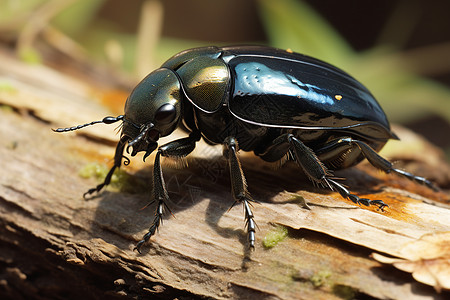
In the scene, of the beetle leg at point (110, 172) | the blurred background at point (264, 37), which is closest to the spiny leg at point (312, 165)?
the beetle leg at point (110, 172)

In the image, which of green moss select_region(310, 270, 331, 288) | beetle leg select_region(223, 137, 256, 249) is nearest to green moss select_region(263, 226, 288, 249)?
beetle leg select_region(223, 137, 256, 249)

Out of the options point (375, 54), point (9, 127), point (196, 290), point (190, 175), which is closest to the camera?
point (196, 290)

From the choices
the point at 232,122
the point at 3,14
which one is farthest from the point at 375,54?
the point at 3,14

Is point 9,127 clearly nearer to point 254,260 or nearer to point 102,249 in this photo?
point 102,249

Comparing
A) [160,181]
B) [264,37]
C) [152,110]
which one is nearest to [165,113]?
[152,110]

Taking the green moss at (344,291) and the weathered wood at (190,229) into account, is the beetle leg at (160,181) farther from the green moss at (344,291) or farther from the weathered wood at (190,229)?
the green moss at (344,291)

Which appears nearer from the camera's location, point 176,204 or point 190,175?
point 176,204
